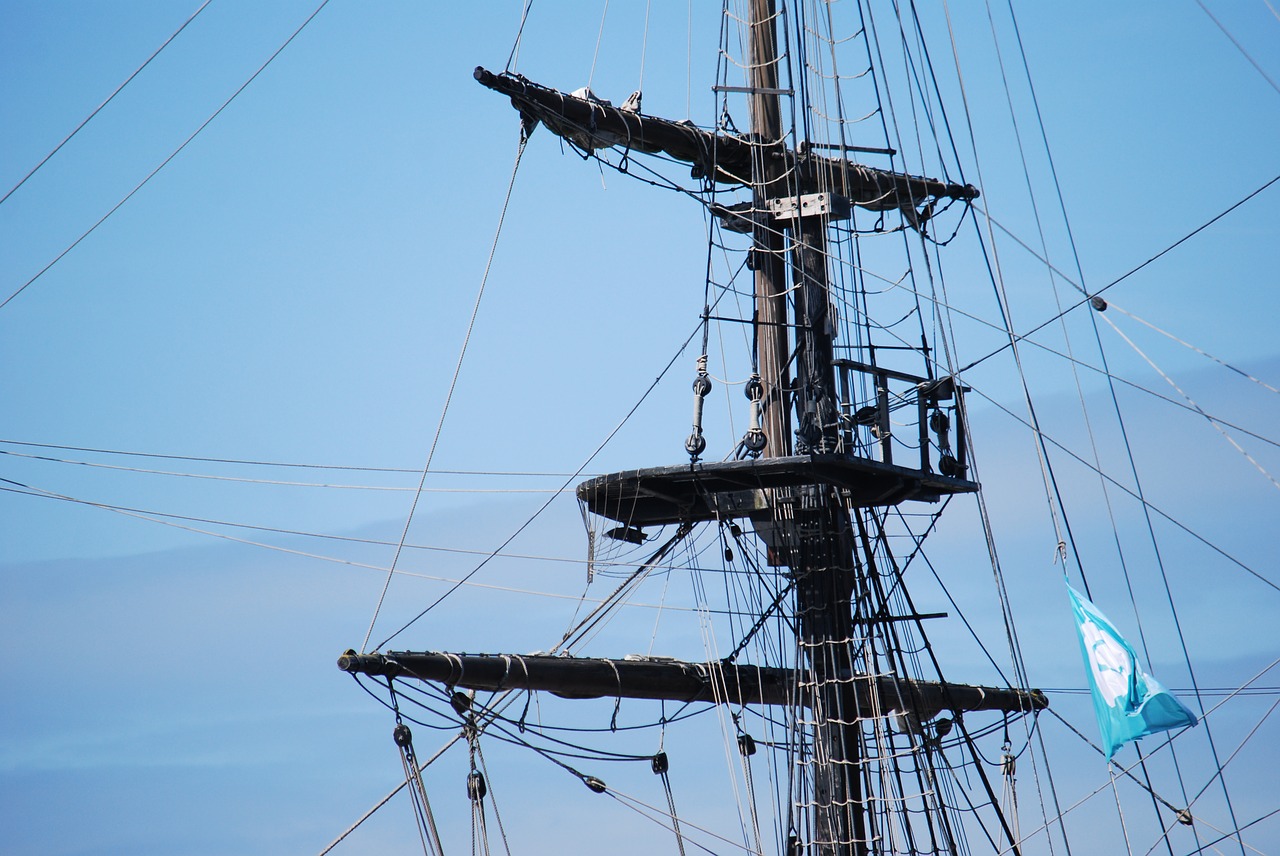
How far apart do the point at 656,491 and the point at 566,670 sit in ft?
8.91

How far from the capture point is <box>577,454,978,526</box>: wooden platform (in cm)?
2642

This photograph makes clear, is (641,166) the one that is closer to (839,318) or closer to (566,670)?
(839,318)

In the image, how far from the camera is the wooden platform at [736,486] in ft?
86.7

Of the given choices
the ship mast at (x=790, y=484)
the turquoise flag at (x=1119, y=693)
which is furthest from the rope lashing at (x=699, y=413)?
the turquoise flag at (x=1119, y=693)

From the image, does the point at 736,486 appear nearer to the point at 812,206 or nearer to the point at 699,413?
the point at 699,413

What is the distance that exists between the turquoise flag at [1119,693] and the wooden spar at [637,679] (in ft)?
14.3

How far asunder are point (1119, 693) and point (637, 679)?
883cm

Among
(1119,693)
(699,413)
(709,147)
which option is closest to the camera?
(1119,693)

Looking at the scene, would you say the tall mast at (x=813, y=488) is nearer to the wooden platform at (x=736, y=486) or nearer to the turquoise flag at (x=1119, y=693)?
the wooden platform at (x=736, y=486)

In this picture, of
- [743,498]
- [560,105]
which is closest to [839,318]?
[743,498]

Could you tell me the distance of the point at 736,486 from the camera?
1064 inches

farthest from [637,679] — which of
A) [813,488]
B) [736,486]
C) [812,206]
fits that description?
[812,206]

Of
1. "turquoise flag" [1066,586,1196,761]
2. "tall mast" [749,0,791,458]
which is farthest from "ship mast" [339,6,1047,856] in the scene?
"turquoise flag" [1066,586,1196,761]

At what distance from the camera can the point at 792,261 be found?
29.5 meters
